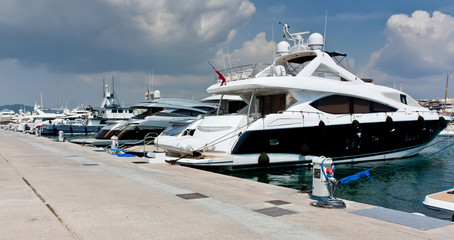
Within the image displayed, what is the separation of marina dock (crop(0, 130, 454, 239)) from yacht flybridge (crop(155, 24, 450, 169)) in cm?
526

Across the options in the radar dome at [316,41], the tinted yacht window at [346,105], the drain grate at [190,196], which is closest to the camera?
the drain grate at [190,196]

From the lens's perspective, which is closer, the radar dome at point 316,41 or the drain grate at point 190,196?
the drain grate at point 190,196

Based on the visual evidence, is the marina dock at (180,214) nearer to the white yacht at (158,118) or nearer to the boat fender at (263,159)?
the boat fender at (263,159)

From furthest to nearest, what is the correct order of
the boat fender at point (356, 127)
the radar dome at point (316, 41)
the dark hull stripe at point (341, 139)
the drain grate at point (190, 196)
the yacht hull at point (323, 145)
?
1. the radar dome at point (316, 41)
2. the boat fender at point (356, 127)
3. the dark hull stripe at point (341, 139)
4. the yacht hull at point (323, 145)
5. the drain grate at point (190, 196)

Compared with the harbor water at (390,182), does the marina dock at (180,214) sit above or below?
above

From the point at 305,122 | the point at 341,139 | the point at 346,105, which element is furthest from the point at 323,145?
the point at 346,105

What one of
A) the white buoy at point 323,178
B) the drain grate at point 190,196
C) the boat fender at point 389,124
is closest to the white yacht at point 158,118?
the boat fender at point 389,124

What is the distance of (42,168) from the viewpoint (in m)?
11.3

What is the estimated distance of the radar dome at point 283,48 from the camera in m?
20.2

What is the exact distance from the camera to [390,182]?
13461 mm

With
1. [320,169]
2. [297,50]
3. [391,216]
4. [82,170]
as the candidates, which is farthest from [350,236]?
[297,50]

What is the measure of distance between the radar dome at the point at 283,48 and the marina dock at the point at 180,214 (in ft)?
41.0

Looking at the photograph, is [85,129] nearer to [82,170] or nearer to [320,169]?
[82,170]

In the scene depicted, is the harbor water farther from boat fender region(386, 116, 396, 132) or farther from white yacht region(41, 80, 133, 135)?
white yacht region(41, 80, 133, 135)
